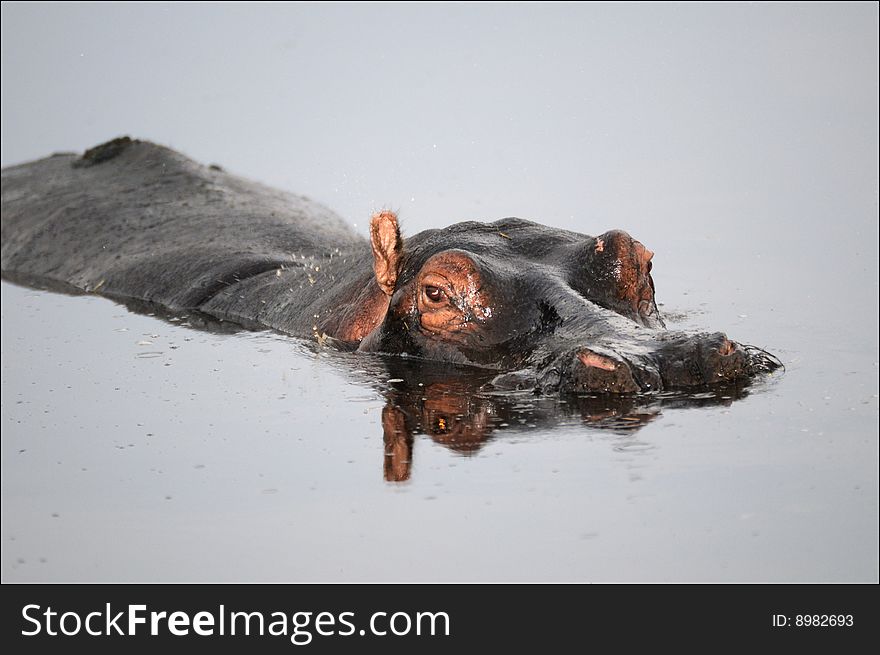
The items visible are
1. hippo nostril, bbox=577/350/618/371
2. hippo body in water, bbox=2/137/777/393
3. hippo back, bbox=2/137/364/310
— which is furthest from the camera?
hippo back, bbox=2/137/364/310

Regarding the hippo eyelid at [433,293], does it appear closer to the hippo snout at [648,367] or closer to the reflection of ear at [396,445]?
the reflection of ear at [396,445]

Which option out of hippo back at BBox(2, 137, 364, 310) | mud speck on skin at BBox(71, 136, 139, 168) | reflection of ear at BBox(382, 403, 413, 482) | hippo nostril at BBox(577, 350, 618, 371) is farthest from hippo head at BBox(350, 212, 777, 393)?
mud speck on skin at BBox(71, 136, 139, 168)

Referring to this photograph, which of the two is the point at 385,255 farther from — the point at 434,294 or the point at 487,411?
the point at 487,411

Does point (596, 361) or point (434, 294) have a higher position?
point (434, 294)

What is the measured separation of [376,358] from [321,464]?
8.32 ft

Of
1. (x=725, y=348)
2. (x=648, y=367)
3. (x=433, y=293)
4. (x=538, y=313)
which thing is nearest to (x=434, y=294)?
(x=433, y=293)

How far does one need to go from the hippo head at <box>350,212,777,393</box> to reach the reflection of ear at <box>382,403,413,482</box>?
73cm

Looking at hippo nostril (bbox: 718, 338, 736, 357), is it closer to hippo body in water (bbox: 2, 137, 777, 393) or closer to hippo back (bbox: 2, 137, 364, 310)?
hippo body in water (bbox: 2, 137, 777, 393)

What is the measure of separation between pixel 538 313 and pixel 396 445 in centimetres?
183

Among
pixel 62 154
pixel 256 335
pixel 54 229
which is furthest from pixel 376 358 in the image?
pixel 62 154

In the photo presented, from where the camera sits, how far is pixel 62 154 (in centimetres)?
1959

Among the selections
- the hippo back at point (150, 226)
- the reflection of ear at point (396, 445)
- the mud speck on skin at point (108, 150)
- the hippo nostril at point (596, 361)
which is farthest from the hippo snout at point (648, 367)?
the mud speck on skin at point (108, 150)

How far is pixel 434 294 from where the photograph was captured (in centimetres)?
1016

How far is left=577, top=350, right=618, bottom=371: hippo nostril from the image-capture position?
8.72 m
